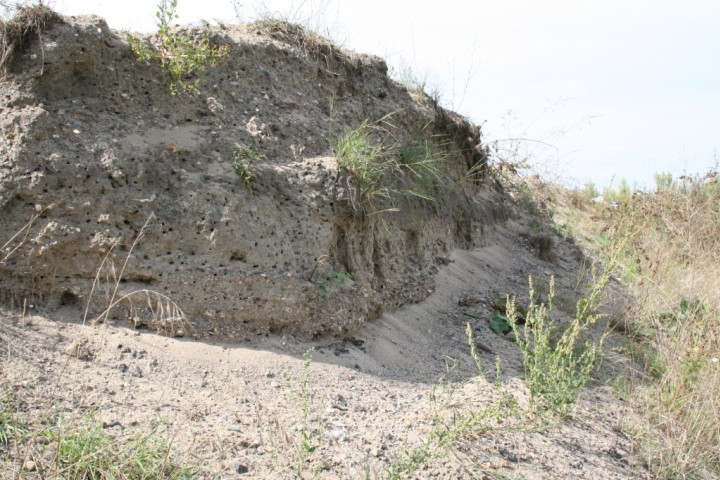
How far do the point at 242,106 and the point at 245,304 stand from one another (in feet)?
5.16

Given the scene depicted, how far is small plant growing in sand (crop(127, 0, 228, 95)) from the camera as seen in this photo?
470 cm

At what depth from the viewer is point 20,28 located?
4.32m

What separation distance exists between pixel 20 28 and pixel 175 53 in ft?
3.10

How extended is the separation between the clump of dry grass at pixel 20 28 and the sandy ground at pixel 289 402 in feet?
5.26

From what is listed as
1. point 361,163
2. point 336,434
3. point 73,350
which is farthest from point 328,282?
point 73,350

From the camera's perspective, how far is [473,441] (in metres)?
3.63

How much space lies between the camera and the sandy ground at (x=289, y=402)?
10.8 ft

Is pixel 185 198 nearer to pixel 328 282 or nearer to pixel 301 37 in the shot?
pixel 328 282

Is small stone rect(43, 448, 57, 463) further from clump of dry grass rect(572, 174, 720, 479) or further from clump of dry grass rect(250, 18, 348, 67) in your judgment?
clump of dry grass rect(250, 18, 348, 67)

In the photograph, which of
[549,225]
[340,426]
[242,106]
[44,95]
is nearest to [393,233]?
[242,106]

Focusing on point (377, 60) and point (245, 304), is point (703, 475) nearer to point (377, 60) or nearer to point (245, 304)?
point (245, 304)

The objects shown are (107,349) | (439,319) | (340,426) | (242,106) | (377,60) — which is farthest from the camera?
(377,60)

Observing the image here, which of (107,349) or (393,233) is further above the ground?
(393,233)

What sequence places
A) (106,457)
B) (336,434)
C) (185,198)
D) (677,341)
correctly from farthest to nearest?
(677,341), (185,198), (336,434), (106,457)
